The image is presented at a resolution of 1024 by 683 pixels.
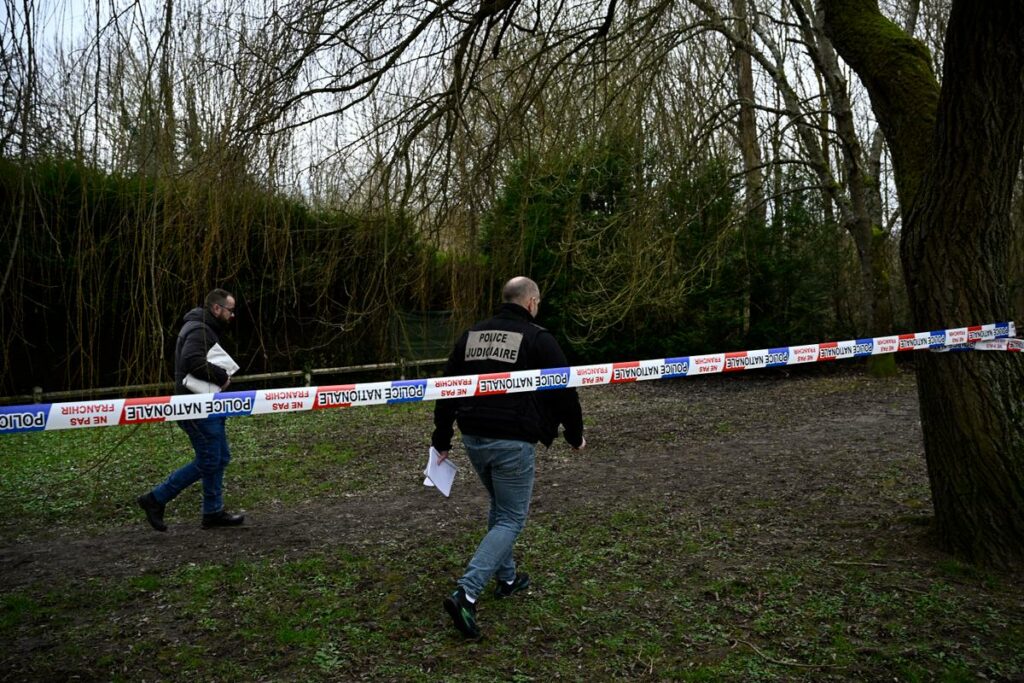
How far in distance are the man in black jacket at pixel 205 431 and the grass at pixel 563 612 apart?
28.6 inches

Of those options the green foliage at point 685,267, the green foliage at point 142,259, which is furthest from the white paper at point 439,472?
the green foliage at point 685,267

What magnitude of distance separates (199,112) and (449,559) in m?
2.93

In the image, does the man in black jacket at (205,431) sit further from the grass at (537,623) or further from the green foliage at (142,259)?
the grass at (537,623)

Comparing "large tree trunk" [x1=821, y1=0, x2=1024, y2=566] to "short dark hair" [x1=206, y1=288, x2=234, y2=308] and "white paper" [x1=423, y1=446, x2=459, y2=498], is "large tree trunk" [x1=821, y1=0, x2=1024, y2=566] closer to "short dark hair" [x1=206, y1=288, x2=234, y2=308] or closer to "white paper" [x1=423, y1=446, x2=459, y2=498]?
"white paper" [x1=423, y1=446, x2=459, y2=498]

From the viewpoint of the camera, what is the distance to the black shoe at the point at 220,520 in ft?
19.6

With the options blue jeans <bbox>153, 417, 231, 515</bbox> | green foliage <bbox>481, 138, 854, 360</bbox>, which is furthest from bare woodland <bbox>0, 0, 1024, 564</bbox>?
green foliage <bbox>481, 138, 854, 360</bbox>

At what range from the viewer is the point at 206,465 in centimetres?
570

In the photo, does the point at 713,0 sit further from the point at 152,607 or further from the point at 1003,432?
the point at 152,607

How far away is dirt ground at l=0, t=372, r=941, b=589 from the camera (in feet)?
17.5

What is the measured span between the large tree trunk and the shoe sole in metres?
2.91

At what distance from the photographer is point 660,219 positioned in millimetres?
11289

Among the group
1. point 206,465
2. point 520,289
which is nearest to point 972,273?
point 520,289

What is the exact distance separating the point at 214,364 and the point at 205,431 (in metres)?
0.46

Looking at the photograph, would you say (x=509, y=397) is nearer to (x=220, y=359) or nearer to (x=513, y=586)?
(x=513, y=586)
